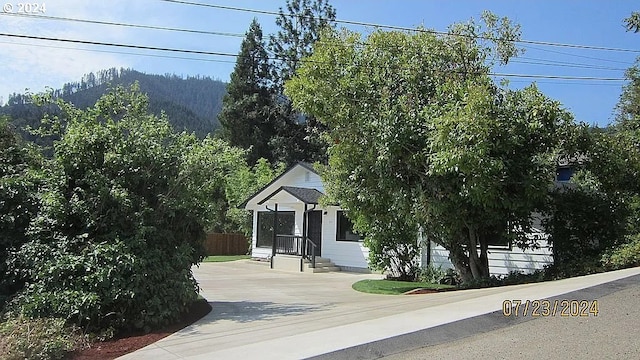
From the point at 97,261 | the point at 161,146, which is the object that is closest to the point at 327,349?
the point at 97,261

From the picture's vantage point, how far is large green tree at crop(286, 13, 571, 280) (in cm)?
1134

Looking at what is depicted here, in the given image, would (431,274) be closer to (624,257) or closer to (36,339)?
(624,257)

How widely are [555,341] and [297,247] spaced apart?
1774 cm

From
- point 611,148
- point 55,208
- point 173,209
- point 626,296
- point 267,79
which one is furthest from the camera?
point 267,79

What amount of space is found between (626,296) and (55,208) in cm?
895

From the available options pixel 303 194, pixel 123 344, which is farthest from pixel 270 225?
pixel 123 344

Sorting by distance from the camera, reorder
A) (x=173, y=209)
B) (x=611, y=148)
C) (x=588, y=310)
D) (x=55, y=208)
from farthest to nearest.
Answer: (x=611, y=148)
(x=173, y=209)
(x=55, y=208)
(x=588, y=310)

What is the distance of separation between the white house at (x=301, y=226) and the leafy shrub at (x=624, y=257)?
10.1 m

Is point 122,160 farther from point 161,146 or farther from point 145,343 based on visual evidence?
point 145,343

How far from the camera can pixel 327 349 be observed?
550cm

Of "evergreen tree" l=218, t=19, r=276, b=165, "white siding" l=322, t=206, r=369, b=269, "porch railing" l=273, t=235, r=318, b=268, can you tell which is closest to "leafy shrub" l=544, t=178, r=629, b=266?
"white siding" l=322, t=206, r=369, b=269

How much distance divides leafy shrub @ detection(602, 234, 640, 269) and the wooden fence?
25.4 m

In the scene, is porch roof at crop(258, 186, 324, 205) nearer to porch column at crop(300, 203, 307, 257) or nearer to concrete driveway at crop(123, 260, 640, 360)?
porch column at crop(300, 203, 307, 257)

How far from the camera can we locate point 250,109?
148ft
